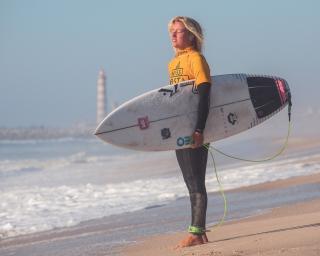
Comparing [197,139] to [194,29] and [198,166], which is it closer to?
[198,166]

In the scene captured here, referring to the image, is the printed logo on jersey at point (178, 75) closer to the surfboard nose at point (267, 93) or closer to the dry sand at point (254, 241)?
the surfboard nose at point (267, 93)

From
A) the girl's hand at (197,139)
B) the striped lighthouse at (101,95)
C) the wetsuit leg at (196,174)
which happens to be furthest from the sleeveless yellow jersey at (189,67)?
the striped lighthouse at (101,95)

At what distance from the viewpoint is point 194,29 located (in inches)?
181

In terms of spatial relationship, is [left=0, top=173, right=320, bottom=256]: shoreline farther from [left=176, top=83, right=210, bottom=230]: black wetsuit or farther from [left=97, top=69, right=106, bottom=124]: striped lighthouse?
[left=97, top=69, right=106, bottom=124]: striped lighthouse

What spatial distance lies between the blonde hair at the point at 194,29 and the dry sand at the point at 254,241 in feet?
3.85

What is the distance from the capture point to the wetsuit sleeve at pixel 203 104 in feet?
14.8

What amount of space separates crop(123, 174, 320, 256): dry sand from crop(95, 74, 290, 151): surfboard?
63cm

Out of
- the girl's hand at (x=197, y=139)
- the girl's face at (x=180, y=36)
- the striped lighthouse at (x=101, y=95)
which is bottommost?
the girl's hand at (x=197, y=139)

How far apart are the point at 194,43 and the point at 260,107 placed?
0.75m

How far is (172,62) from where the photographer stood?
472cm

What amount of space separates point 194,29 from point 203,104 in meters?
0.46

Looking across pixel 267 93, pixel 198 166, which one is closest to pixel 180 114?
pixel 198 166

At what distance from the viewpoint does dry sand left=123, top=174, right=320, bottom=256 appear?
3977mm

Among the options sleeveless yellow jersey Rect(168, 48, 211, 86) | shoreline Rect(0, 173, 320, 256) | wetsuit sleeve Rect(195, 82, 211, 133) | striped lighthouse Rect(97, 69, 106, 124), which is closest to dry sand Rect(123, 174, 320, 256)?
shoreline Rect(0, 173, 320, 256)
